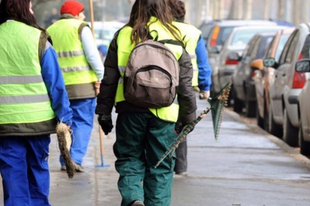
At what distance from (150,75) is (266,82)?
339 inches

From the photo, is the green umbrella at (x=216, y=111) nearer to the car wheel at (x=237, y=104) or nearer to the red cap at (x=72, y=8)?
the red cap at (x=72, y=8)

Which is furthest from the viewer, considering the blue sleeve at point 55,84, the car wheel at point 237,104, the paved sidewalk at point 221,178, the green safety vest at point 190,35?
the car wheel at point 237,104

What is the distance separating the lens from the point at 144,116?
6387 mm

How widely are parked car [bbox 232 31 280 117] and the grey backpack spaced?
1089 cm

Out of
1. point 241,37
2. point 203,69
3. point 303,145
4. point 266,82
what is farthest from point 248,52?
point 203,69

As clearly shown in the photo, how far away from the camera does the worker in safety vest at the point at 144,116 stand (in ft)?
21.1

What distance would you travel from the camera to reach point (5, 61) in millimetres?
6289

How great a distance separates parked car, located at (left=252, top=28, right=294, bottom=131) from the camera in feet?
47.2

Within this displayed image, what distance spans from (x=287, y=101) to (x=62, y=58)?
3.99m

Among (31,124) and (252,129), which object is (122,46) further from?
(252,129)

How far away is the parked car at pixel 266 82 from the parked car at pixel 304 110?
8.49 feet

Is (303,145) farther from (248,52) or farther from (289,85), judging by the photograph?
(248,52)

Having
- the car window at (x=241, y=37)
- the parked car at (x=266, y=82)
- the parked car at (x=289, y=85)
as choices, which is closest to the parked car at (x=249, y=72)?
the parked car at (x=266, y=82)

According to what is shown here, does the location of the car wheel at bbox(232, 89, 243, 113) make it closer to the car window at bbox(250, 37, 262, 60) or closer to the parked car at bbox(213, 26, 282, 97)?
the parked car at bbox(213, 26, 282, 97)
